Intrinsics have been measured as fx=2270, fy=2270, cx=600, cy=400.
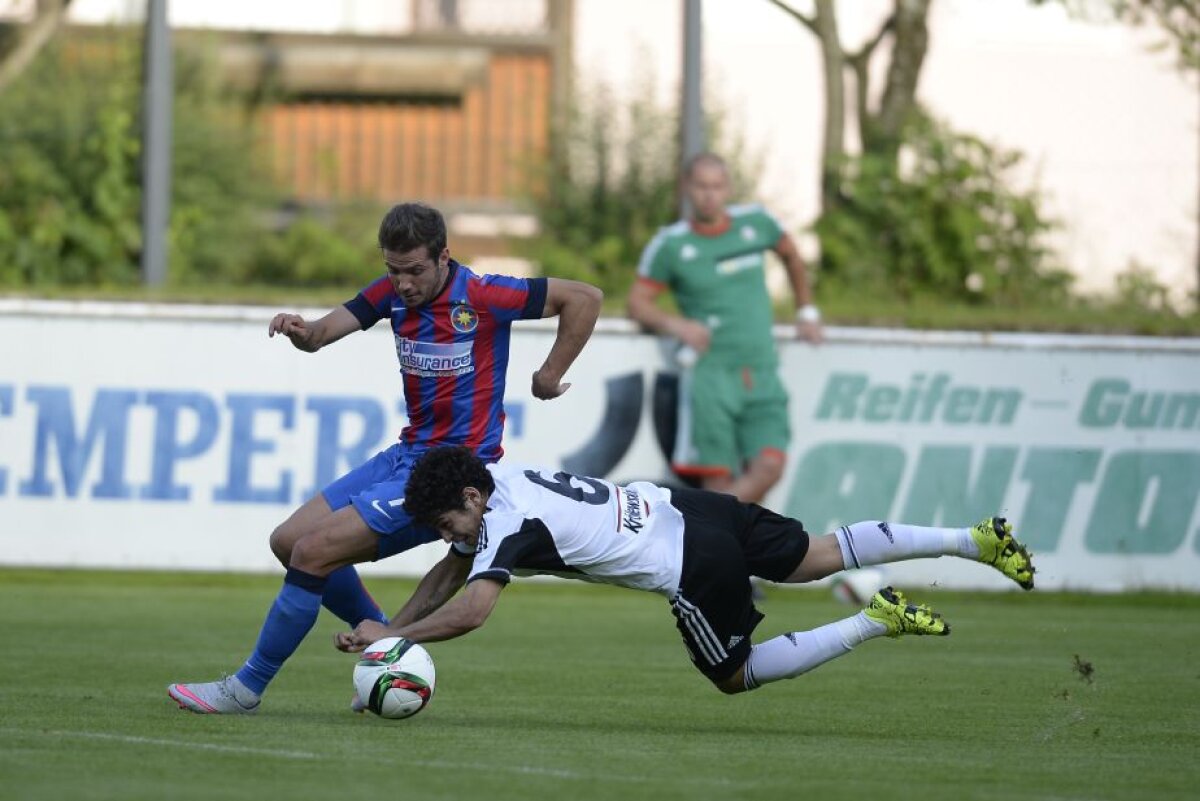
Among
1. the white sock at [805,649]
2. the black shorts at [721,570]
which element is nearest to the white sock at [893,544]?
the black shorts at [721,570]

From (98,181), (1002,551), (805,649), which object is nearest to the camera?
(805,649)

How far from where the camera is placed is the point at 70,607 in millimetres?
12305

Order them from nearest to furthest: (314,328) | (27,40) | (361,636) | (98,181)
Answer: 1. (361,636)
2. (314,328)
3. (98,181)
4. (27,40)

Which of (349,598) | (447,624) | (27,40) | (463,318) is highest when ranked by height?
(463,318)

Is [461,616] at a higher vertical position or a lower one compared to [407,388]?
lower

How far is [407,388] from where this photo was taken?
8.53 metres

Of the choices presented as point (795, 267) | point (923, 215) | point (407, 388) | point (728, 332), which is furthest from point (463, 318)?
point (923, 215)

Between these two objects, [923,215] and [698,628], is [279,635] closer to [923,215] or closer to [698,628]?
[698,628]

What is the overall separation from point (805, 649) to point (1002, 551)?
2.75 ft

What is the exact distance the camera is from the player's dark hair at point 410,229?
313 inches

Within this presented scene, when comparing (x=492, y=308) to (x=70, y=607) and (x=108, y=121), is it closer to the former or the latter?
(x=70, y=607)

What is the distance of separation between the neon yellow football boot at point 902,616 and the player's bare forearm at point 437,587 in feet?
4.70

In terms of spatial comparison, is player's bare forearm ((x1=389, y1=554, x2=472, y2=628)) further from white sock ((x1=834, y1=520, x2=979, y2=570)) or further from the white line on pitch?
white sock ((x1=834, y1=520, x2=979, y2=570))

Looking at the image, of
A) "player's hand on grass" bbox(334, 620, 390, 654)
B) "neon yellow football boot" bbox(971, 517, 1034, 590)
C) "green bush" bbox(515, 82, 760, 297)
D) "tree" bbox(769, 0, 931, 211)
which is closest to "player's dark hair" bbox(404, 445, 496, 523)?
"player's hand on grass" bbox(334, 620, 390, 654)
